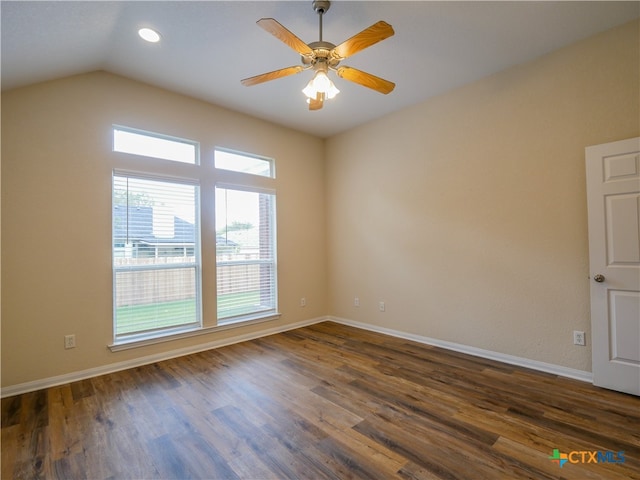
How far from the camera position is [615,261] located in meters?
2.53

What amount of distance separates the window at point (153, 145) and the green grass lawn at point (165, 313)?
1711mm

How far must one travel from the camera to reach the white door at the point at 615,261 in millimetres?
2441

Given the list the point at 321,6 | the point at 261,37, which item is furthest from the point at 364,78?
the point at 261,37

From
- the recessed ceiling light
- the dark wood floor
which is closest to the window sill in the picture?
the dark wood floor

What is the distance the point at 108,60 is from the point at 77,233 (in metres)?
1.71

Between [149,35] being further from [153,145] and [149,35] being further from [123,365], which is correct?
[123,365]

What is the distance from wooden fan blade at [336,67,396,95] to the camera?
227 cm

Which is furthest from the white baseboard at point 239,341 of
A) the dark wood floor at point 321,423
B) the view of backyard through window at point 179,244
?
the view of backyard through window at point 179,244

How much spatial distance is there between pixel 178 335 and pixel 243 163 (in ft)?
7.81

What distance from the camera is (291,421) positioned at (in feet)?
7.13

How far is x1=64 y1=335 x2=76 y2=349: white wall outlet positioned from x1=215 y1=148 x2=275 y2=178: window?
241 cm

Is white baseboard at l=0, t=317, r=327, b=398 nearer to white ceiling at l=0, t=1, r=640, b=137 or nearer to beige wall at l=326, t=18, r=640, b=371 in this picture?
beige wall at l=326, t=18, r=640, b=371

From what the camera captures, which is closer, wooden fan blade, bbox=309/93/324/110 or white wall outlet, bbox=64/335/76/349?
wooden fan blade, bbox=309/93/324/110

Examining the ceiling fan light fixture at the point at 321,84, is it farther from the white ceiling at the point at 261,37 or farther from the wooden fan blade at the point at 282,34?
the white ceiling at the point at 261,37
